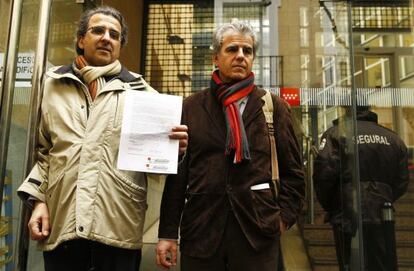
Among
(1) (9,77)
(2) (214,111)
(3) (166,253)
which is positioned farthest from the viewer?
(1) (9,77)

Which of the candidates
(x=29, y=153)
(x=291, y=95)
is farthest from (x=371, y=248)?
(x=29, y=153)

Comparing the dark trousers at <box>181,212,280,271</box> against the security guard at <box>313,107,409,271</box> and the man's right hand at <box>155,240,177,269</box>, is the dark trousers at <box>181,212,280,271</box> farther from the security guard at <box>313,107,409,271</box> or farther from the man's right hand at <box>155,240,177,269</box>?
the security guard at <box>313,107,409,271</box>

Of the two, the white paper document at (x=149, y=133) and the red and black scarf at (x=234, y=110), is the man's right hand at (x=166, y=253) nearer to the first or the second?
the white paper document at (x=149, y=133)

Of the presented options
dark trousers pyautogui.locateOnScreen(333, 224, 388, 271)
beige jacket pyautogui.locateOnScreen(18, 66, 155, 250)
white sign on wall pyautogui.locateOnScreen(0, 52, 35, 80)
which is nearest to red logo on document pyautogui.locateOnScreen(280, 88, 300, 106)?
dark trousers pyautogui.locateOnScreen(333, 224, 388, 271)

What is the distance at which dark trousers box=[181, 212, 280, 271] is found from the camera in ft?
6.21

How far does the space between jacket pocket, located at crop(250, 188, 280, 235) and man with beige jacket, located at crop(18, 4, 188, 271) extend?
0.43 meters

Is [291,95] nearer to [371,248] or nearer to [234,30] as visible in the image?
[371,248]

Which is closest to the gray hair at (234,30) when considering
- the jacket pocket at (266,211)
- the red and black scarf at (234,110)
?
the red and black scarf at (234,110)

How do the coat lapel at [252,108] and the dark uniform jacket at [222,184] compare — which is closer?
the dark uniform jacket at [222,184]

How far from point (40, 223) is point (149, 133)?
61 centimetres

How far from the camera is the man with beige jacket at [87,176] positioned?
1756 mm

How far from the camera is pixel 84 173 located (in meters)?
1.77

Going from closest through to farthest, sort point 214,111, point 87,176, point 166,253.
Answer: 1. point 87,176
2. point 166,253
3. point 214,111

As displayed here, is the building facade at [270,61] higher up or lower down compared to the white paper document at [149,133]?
higher up
